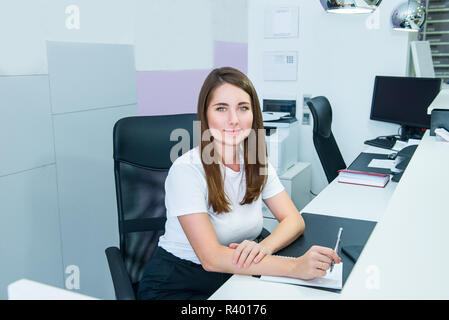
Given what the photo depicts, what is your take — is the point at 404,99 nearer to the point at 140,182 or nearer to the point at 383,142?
the point at 383,142

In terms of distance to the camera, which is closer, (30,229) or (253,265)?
(253,265)

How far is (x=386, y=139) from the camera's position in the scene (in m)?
3.27

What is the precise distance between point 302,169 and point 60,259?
1.88 m

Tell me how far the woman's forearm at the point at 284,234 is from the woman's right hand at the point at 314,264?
0.70 ft

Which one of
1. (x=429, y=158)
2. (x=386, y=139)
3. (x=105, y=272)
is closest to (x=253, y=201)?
(x=429, y=158)

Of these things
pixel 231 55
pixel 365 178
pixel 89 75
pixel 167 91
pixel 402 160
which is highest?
pixel 231 55

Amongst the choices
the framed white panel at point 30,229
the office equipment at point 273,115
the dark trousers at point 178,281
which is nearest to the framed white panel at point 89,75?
the framed white panel at point 30,229

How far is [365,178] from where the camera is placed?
2369 millimetres

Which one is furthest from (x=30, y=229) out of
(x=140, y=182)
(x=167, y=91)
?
(x=167, y=91)

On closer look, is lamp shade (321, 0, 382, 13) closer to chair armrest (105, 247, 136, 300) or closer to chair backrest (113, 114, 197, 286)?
chair backrest (113, 114, 197, 286)

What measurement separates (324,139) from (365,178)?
1.55 feet

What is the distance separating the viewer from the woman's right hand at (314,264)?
45.7 inches

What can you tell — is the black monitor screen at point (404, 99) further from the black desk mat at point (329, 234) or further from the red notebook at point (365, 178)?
the black desk mat at point (329, 234)

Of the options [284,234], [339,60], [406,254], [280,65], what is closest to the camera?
[406,254]
